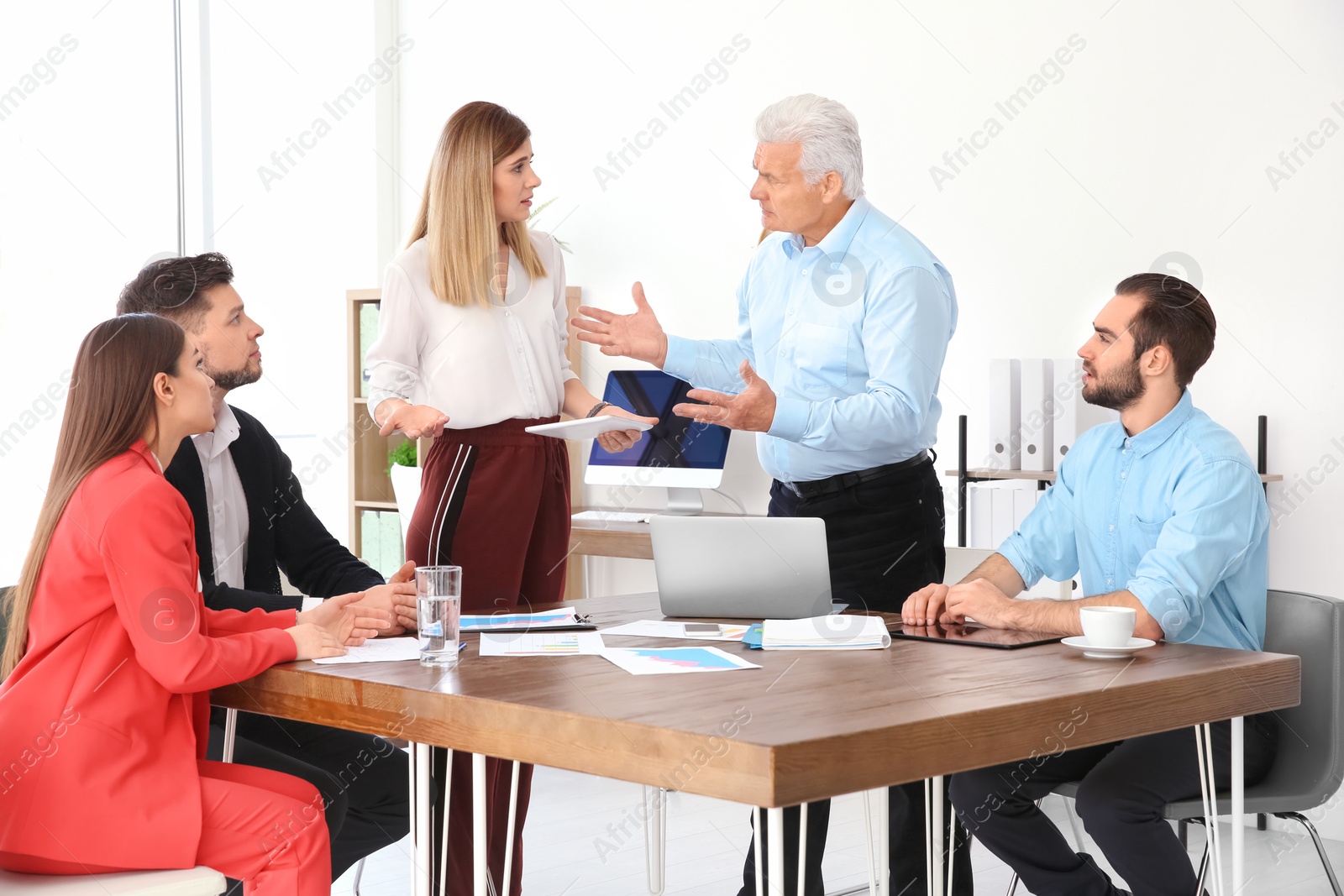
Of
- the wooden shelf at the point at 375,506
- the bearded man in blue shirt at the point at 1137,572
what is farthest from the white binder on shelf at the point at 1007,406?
the wooden shelf at the point at 375,506

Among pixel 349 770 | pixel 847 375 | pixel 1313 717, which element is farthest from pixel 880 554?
pixel 349 770

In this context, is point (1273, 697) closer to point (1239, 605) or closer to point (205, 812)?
point (1239, 605)

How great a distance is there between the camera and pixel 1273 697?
69.6 inches

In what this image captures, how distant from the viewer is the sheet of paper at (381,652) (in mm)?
1771

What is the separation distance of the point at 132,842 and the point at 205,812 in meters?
0.10

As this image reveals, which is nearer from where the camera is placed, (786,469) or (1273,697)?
(1273,697)

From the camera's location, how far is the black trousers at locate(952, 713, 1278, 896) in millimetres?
2002

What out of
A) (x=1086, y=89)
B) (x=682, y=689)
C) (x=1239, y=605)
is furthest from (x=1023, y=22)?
(x=682, y=689)

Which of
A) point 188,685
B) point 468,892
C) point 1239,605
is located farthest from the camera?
point 468,892

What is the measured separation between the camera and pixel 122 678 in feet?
5.58

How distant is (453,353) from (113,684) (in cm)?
114

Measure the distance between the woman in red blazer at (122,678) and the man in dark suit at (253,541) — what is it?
47 cm

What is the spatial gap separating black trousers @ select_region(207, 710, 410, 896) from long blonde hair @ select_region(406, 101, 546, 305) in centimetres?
89

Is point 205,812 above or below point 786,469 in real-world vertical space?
below
